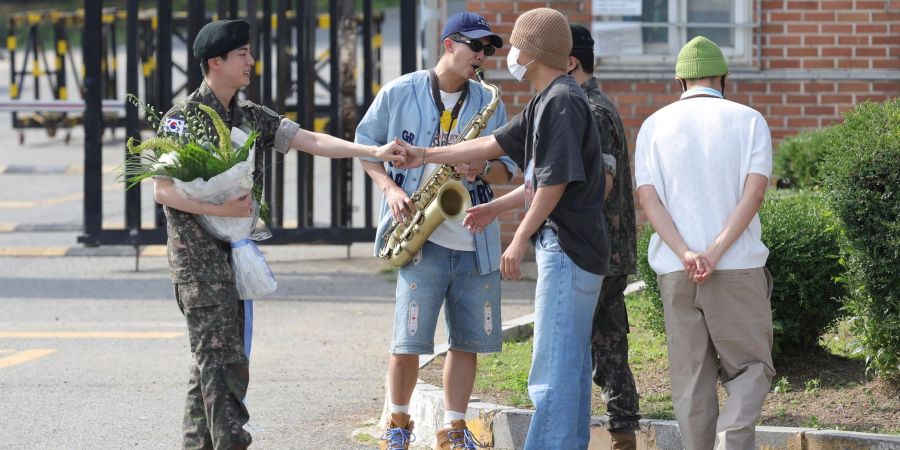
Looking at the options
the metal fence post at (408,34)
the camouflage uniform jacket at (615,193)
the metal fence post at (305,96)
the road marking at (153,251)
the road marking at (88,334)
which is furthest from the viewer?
the road marking at (153,251)

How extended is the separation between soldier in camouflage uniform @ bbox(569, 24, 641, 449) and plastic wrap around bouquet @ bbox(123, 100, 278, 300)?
4.51 ft

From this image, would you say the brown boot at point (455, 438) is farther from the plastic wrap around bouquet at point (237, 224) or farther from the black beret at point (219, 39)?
the black beret at point (219, 39)

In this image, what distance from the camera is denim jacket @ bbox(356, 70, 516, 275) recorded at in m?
5.63

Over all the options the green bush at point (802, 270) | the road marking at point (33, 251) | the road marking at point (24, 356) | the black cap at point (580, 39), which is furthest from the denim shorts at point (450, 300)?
the road marking at point (33, 251)

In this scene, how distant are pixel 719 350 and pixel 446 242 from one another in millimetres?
1220

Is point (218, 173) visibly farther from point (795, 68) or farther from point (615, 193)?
point (795, 68)

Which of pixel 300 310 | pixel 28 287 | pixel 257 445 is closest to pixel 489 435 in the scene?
pixel 257 445

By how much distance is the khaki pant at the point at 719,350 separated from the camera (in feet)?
16.3

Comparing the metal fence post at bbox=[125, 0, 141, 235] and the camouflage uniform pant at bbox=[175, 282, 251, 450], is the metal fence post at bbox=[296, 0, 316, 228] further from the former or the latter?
the camouflage uniform pant at bbox=[175, 282, 251, 450]

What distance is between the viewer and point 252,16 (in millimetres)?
11055

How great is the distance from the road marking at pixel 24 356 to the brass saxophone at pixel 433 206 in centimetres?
331

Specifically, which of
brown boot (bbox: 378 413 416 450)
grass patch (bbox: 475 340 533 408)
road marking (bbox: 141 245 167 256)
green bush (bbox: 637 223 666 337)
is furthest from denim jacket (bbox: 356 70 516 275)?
road marking (bbox: 141 245 167 256)

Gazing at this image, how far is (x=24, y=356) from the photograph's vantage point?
8.13 meters

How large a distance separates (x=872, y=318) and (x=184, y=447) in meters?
2.97
